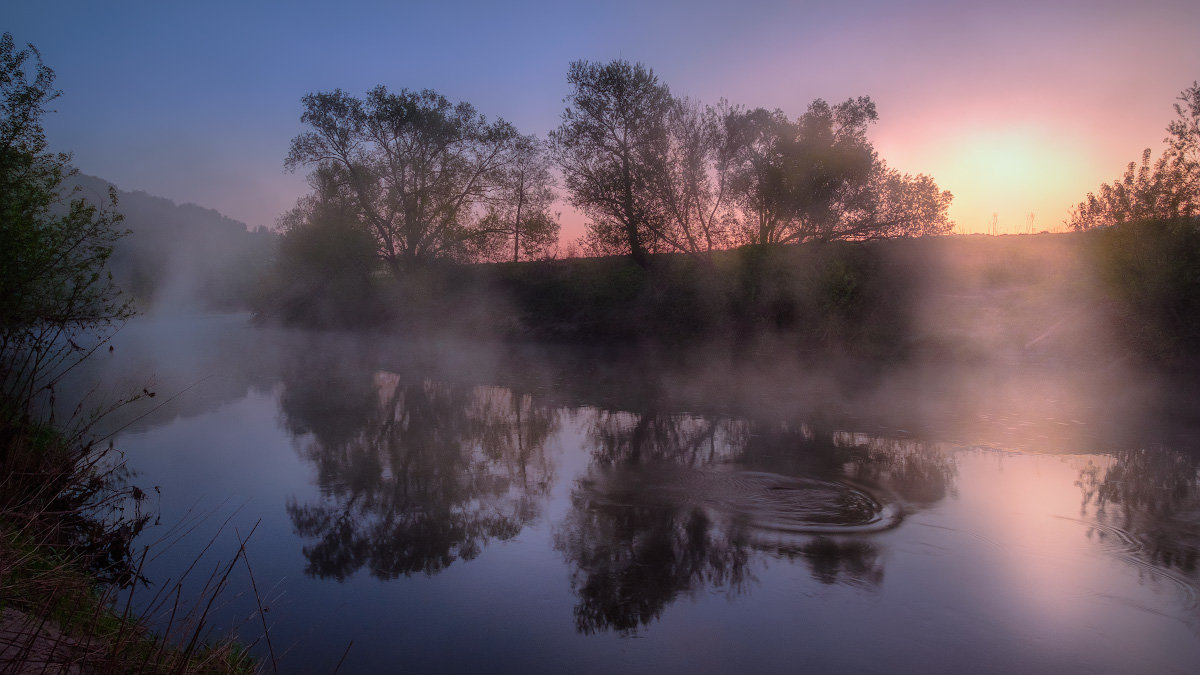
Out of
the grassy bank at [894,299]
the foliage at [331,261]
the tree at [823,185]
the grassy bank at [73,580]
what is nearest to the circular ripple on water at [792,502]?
→ the grassy bank at [73,580]

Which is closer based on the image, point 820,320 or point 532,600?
point 532,600

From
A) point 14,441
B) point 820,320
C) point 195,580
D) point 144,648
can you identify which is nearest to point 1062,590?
point 144,648

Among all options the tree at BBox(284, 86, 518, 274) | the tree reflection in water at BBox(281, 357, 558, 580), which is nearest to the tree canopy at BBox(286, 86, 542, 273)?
the tree at BBox(284, 86, 518, 274)

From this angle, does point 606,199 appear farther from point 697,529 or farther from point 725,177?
point 697,529

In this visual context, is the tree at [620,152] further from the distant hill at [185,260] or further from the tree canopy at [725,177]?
the distant hill at [185,260]

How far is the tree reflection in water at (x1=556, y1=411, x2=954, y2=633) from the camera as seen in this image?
7.01 m

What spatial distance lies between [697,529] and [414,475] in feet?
16.2

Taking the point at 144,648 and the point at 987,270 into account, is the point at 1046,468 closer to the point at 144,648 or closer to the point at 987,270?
the point at 144,648

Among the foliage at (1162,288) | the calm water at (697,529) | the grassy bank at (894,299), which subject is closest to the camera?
the calm water at (697,529)

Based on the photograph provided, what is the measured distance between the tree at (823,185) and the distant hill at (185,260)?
50.9 m

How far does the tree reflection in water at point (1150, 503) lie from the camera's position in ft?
25.3

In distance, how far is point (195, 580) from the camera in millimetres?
7016

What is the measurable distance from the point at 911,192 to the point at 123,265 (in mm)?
102403

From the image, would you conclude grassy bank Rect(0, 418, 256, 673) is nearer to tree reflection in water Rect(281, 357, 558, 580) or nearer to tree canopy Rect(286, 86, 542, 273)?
tree reflection in water Rect(281, 357, 558, 580)
